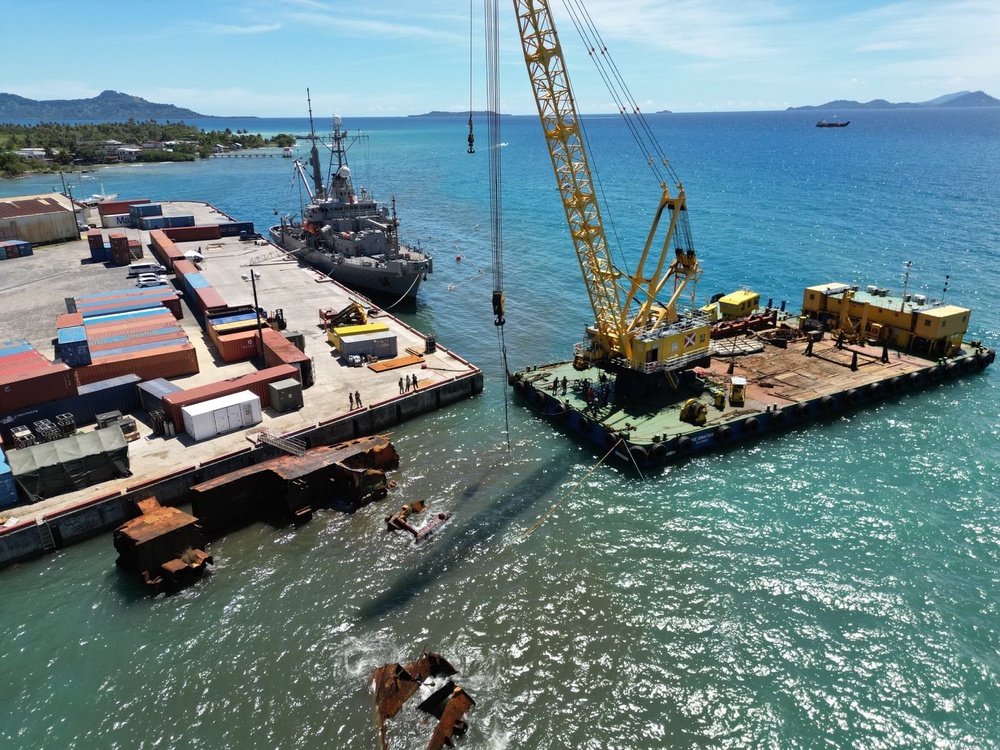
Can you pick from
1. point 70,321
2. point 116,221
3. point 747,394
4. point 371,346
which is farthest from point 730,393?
point 116,221

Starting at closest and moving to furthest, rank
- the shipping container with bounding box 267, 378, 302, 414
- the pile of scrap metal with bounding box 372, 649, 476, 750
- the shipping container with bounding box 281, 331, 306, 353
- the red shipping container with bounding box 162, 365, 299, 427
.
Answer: the pile of scrap metal with bounding box 372, 649, 476, 750 → the red shipping container with bounding box 162, 365, 299, 427 → the shipping container with bounding box 267, 378, 302, 414 → the shipping container with bounding box 281, 331, 306, 353

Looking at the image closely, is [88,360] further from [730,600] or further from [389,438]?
[730,600]

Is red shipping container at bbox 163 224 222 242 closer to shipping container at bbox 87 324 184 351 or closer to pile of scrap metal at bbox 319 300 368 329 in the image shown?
pile of scrap metal at bbox 319 300 368 329

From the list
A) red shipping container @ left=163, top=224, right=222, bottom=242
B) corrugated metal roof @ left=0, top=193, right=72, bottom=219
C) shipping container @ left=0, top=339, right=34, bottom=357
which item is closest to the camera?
shipping container @ left=0, top=339, right=34, bottom=357

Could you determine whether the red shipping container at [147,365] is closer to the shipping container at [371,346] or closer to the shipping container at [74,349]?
the shipping container at [74,349]

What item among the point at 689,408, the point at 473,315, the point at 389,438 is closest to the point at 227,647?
the point at 389,438

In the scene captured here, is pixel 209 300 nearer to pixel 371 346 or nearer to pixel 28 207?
pixel 371 346

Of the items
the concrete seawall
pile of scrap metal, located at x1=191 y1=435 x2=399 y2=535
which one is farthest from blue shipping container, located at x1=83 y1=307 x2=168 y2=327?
pile of scrap metal, located at x1=191 y1=435 x2=399 y2=535
